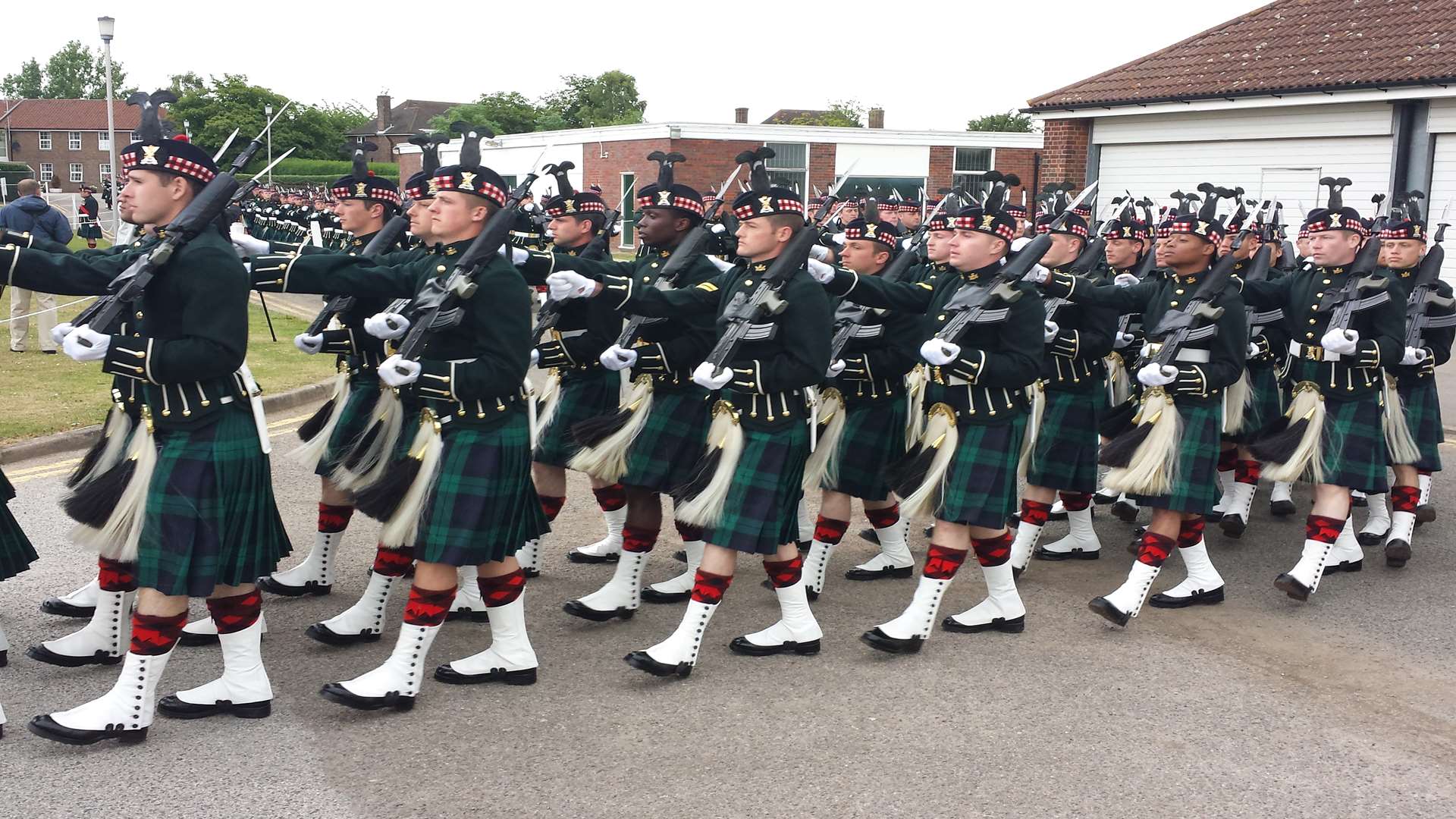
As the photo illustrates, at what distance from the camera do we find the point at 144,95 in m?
4.85

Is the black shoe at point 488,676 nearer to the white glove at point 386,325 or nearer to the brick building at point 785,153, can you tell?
the white glove at point 386,325

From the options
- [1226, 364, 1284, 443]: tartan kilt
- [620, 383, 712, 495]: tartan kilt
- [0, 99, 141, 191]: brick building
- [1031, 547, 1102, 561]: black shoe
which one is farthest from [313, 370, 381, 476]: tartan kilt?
[0, 99, 141, 191]: brick building

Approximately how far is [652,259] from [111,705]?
3.12 m

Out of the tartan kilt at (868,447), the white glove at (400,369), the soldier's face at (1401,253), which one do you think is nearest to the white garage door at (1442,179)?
the soldier's face at (1401,253)

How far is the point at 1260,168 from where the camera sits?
55.1 feet

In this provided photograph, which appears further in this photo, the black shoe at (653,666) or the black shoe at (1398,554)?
the black shoe at (1398,554)

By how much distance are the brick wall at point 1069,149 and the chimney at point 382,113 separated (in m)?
70.9

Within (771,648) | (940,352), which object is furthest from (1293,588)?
(771,648)

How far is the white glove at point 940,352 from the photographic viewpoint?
5.28 metres

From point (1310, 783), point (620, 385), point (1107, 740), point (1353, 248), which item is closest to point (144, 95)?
point (620, 385)

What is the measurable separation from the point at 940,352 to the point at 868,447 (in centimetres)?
115

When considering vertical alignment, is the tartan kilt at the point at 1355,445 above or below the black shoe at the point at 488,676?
above

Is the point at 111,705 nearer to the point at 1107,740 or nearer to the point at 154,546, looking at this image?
the point at 154,546

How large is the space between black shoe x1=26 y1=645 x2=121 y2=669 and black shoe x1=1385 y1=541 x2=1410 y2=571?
5.90 meters
